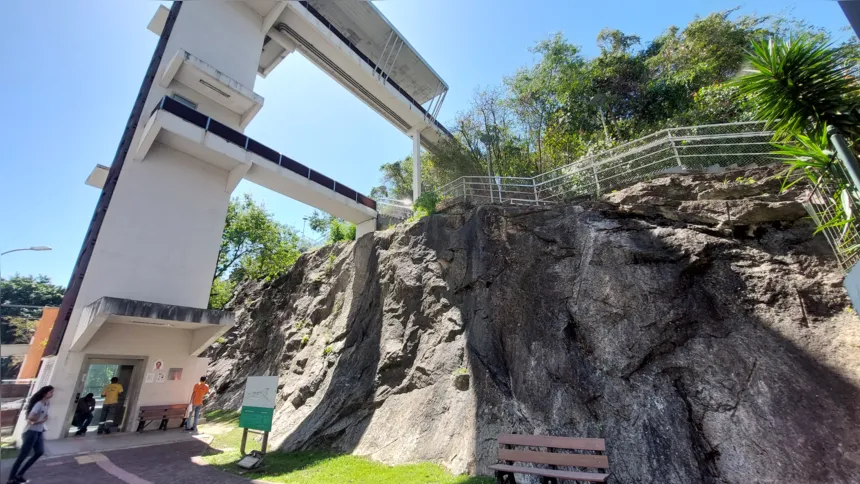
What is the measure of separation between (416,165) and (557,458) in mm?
15937

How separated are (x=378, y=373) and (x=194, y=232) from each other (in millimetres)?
8472

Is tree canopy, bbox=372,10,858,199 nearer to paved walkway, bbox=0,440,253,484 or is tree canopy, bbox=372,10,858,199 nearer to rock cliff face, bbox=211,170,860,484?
rock cliff face, bbox=211,170,860,484

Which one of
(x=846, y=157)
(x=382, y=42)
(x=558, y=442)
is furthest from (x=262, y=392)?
(x=382, y=42)

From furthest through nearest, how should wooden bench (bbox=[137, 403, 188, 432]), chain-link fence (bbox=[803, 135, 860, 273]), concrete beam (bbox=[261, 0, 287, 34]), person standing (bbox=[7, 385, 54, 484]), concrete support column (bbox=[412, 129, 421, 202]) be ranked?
concrete support column (bbox=[412, 129, 421, 202])
concrete beam (bbox=[261, 0, 287, 34])
wooden bench (bbox=[137, 403, 188, 432])
person standing (bbox=[7, 385, 54, 484])
chain-link fence (bbox=[803, 135, 860, 273])

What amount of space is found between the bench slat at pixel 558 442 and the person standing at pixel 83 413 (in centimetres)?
1243

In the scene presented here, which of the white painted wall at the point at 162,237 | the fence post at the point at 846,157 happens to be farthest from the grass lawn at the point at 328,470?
the fence post at the point at 846,157

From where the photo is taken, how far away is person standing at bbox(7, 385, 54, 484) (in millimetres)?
6391

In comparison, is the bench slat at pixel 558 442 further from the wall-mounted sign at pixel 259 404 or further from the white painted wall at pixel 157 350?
the white painted wall at pixel 157 350

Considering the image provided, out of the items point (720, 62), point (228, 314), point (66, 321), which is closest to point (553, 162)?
point (720, 62)

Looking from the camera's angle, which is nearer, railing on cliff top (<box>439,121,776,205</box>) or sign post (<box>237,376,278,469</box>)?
sign post (<box>237,376,278,469</box>)

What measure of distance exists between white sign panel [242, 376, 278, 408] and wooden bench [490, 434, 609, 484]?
5.24m

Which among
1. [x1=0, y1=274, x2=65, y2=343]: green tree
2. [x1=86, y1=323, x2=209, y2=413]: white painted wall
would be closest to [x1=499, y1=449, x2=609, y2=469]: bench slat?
[x1=86, y1=323, x2=209, y2=413]: white painted wall

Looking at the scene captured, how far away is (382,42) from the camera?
21.5 m

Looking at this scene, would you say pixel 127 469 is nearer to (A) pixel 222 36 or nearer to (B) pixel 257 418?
(B) pixel 257 418
